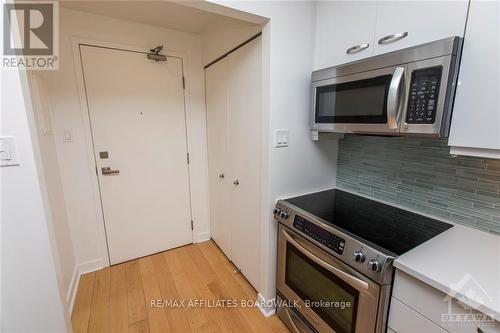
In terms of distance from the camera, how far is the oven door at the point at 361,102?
1.02 meters

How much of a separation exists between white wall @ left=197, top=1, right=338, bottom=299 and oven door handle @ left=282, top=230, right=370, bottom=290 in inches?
10.8

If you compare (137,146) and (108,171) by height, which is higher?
(137,146)

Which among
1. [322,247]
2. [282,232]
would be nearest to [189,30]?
[282,232]

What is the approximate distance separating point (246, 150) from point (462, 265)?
1.35 m

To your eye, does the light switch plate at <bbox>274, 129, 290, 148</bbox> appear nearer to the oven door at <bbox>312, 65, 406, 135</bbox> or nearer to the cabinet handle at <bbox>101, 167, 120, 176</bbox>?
the oven door at <bbox>312, 65, 406, 135</bbox>

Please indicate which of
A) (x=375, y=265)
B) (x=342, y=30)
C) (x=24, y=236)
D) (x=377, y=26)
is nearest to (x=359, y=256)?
(x=375, y=265)

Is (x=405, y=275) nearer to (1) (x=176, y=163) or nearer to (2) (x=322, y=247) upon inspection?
(2) (x=322, y=247)

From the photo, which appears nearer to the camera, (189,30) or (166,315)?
(166,315)

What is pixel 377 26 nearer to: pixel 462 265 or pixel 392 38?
pixel 392 38

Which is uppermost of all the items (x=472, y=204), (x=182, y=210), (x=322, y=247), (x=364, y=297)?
(x=472, y=204)

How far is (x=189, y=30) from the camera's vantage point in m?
2.27

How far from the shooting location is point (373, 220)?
4.38ft

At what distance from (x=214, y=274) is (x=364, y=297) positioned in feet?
4.93

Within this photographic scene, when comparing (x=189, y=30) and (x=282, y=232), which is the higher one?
(x=189, y=30)
